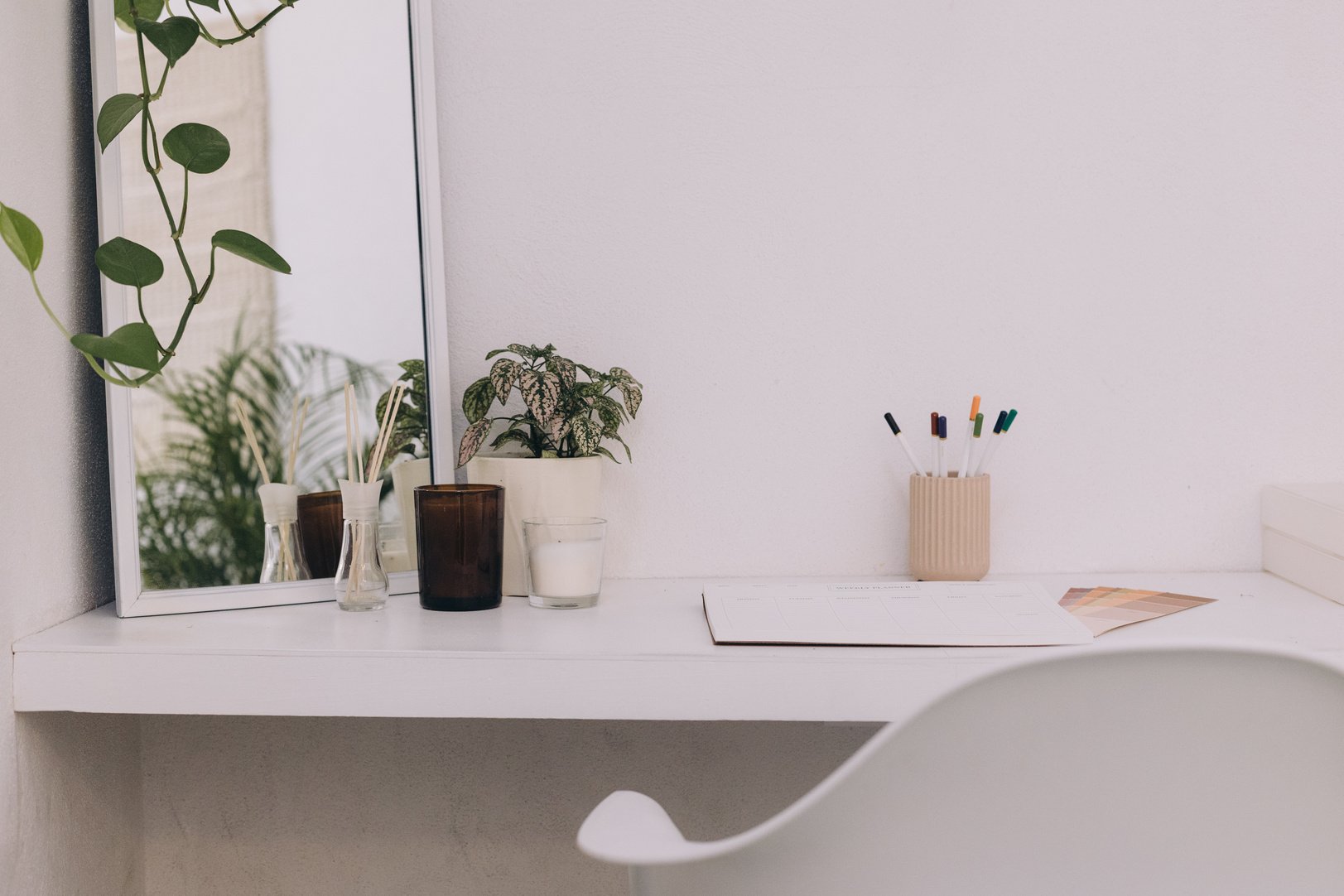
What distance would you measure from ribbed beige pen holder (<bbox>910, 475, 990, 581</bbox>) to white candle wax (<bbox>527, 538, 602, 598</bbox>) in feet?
1.25

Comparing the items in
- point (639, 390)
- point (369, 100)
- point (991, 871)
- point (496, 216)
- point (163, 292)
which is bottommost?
point (991, 871)

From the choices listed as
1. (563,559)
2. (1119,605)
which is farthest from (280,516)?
(1119,605)

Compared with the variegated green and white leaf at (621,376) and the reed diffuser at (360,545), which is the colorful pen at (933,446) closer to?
the variegated green and white leaf at (621,376)

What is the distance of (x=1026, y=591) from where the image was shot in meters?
1.00

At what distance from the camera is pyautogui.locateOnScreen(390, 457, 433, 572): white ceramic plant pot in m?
1.12

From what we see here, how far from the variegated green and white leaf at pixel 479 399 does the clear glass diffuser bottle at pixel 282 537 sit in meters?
0.21

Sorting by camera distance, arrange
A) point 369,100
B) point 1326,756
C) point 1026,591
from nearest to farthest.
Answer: point 1326,756
point 1026,591
point 369,100

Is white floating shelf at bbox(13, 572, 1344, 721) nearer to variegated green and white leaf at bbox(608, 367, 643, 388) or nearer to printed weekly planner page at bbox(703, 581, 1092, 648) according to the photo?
printed weekly planner page at bbox(703, 581, 1092, 648)

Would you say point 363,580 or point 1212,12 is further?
point 1212,12

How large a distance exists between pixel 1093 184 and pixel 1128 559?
0.46 meters

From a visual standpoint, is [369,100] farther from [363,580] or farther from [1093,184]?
[1093,184]

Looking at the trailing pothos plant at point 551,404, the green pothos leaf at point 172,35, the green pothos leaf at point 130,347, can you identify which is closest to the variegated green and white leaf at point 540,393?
the trailing pothos plant at point 551,404

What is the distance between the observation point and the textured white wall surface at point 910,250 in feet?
3.84

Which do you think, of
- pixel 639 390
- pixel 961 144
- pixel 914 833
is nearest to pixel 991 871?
pixel 914 833
